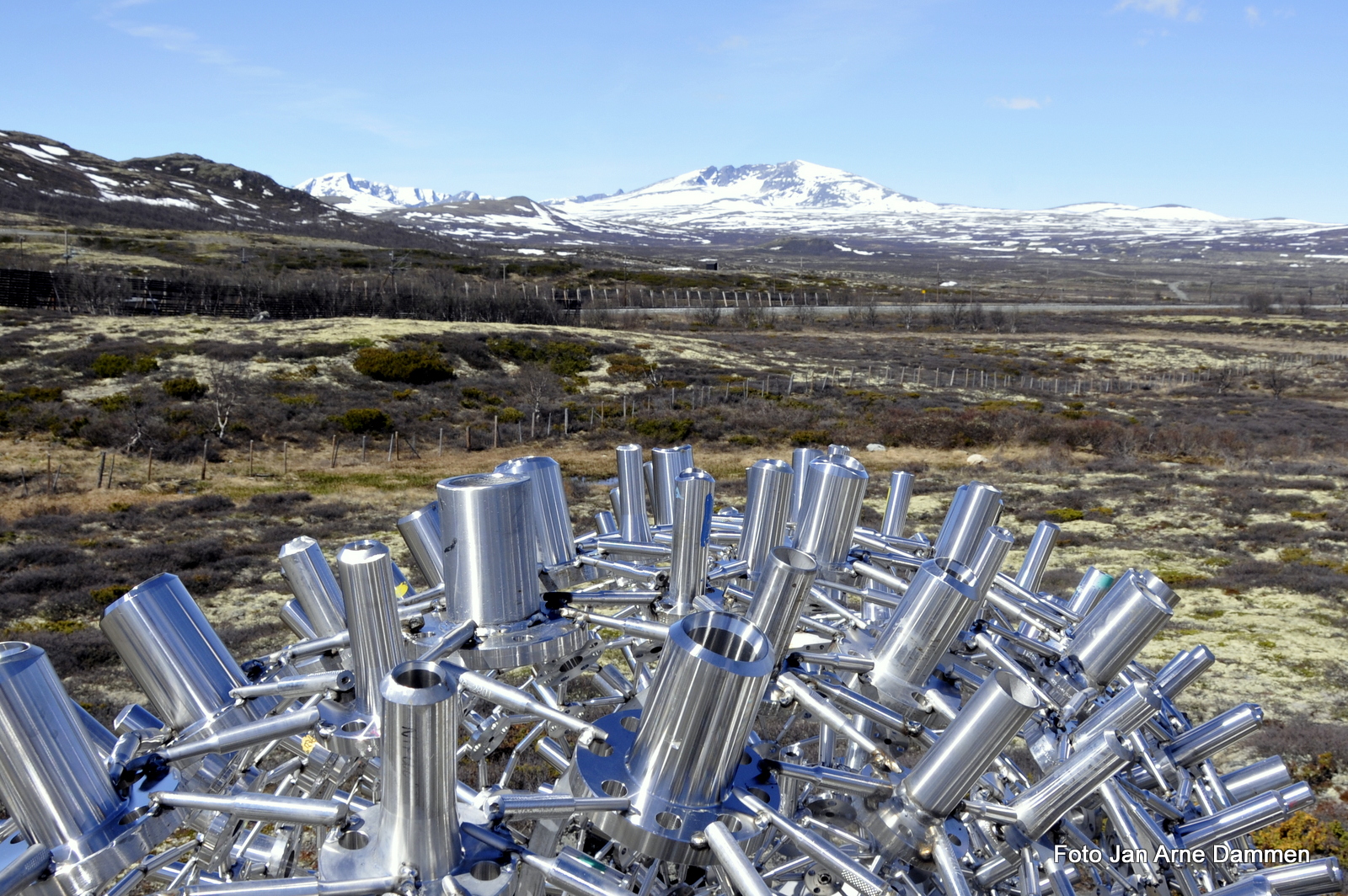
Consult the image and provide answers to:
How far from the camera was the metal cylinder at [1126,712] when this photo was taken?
94.9 inches

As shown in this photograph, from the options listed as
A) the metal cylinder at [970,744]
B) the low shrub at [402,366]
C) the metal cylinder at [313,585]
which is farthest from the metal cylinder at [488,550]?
the low shrub at [402,366]

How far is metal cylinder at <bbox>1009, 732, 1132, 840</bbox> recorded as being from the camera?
1895 millimetres

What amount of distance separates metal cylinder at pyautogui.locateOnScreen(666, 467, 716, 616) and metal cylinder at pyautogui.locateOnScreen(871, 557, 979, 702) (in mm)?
660

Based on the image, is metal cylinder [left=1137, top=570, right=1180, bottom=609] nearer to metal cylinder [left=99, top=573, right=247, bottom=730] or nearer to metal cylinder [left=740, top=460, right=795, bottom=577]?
metal cylinder [left=740, top=460, right=795, bottom=577]

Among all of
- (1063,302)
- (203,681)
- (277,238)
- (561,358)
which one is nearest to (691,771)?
(203,681)

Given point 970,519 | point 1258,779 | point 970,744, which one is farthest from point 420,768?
point 1258,779

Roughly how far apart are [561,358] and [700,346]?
1015 centimetres

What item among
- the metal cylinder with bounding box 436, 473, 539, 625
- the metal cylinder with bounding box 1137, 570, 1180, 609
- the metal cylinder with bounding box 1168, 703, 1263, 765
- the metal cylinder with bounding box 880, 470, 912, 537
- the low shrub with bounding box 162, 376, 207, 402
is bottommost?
the low shrub with bounding box 162, 376, 207, 402

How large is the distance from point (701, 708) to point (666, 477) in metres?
2.47

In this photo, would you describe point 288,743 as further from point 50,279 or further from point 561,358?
point 50,279

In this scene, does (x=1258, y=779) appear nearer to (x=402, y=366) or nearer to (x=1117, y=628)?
(x=1117, y=628)

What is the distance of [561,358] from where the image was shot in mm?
42375

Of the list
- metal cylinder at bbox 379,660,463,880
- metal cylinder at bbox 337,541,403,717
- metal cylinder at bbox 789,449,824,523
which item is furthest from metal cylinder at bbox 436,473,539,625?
metal cylinder at bbox 789,449,824,523

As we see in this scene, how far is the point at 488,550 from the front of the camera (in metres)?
2.46
